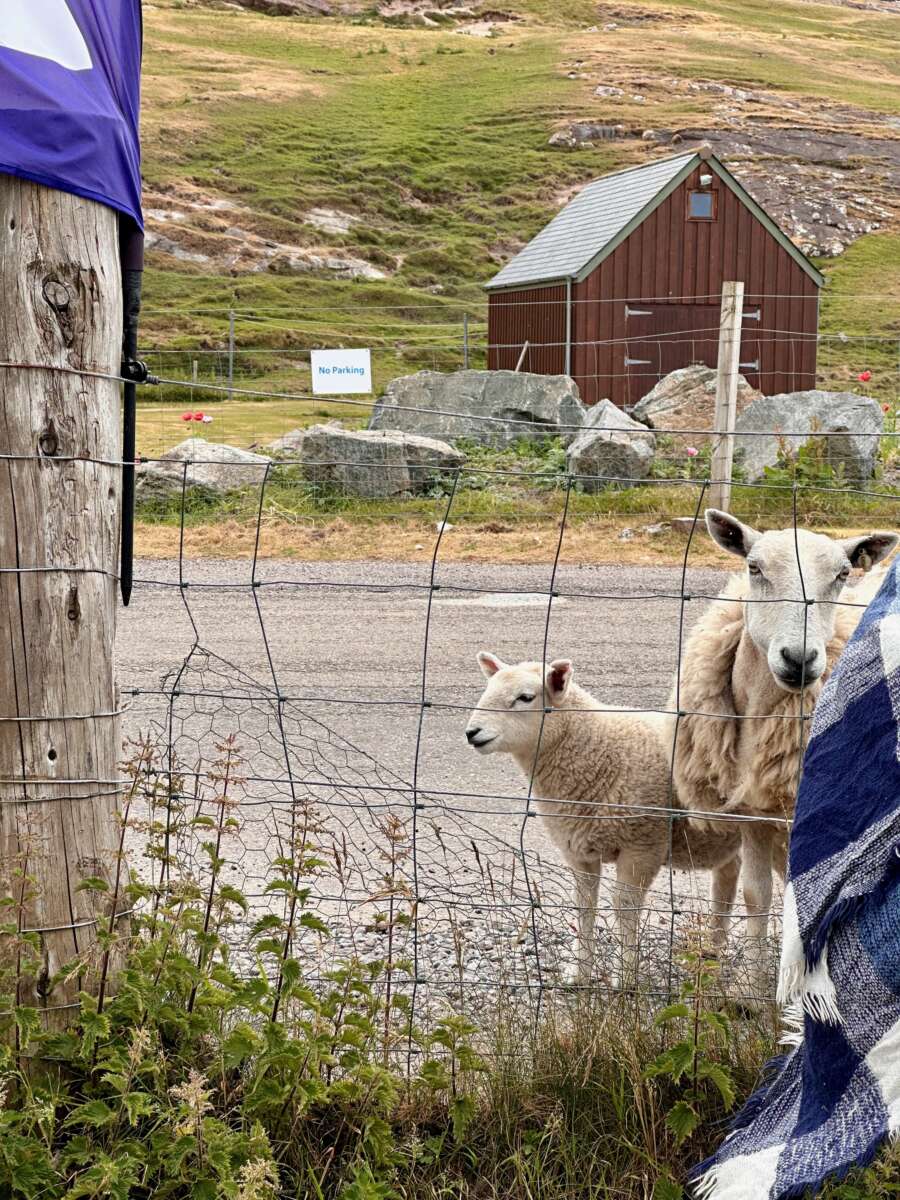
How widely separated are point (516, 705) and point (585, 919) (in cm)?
130

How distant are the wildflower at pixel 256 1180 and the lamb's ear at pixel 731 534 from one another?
9.67 ft

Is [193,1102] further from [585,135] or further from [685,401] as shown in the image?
[585,135]

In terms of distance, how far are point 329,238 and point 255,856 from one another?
202 ft

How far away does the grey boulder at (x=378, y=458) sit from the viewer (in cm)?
1501

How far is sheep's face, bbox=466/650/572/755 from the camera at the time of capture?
5.31 metres

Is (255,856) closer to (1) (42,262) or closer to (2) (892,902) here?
(1) (42,262)

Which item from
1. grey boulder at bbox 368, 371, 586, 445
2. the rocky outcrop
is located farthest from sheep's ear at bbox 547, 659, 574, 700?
the rocky outcrop

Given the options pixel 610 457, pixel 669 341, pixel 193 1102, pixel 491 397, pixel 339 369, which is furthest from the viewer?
pixel 669 341

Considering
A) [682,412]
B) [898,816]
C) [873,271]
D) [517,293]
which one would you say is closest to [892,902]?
[898,816]

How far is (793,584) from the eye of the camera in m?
4.64

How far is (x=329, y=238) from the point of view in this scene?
63.9 metres

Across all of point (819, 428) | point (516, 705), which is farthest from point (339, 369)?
point (516, 705)

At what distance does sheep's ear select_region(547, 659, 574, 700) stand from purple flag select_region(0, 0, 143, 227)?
9.29 ft

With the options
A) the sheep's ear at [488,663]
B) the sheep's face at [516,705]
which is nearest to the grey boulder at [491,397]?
the sheep's ear at [488,663]
